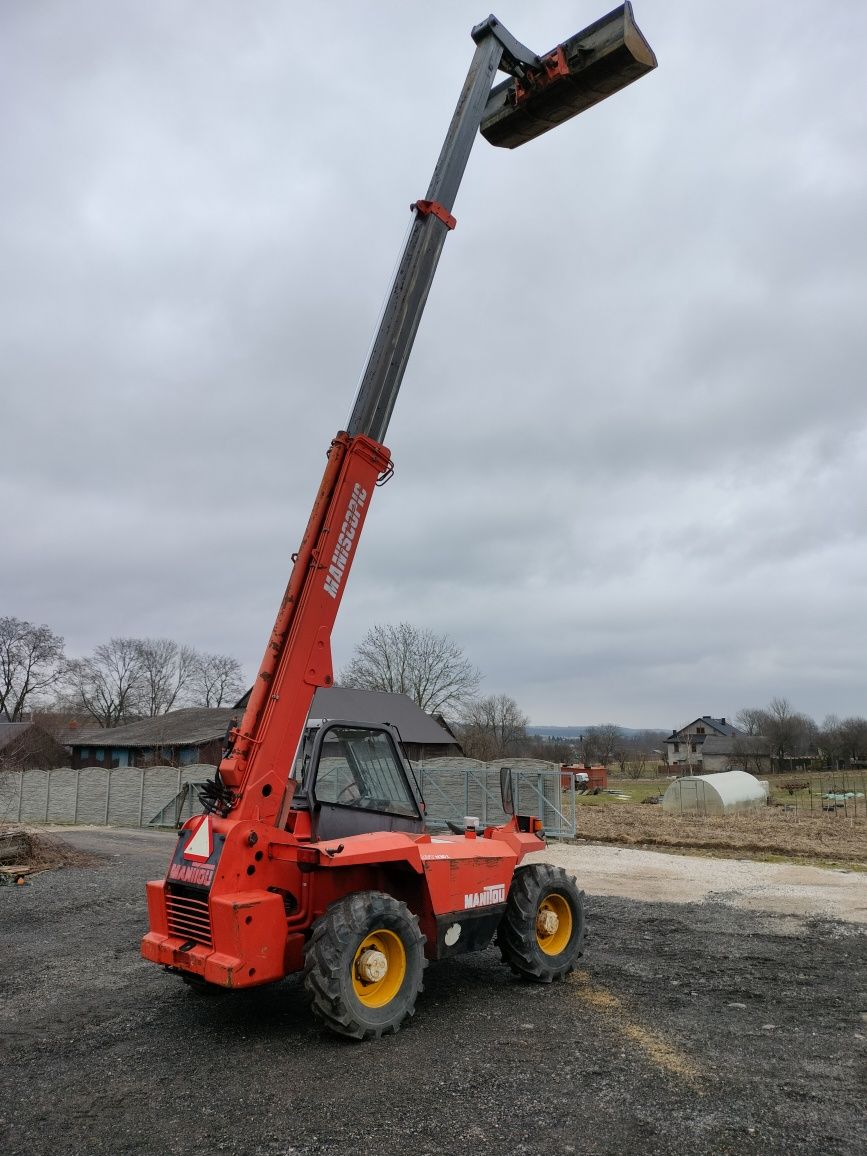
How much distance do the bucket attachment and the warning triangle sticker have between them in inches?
248

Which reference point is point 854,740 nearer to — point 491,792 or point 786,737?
point 786,737

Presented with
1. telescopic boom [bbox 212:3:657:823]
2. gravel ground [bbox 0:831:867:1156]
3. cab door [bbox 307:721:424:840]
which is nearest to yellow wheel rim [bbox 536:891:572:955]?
gravel ground [bbox 0:831:867:1156]

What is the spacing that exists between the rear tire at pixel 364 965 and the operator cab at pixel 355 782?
2.66 ft

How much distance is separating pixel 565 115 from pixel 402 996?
7179 mm

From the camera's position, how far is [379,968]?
219 inches

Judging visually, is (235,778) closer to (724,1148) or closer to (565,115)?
(724,1148)

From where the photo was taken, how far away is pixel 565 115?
7.13m

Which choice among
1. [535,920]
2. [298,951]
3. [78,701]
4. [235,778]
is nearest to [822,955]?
[535,920]

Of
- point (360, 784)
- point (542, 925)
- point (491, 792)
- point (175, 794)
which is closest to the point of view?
point (360, 784)

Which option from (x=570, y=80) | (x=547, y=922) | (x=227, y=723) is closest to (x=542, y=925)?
(x=547, y=922)

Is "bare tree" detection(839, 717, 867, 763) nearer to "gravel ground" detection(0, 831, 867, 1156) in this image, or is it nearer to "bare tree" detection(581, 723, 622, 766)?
"bare tree" detection(581, 723, 622, 766)

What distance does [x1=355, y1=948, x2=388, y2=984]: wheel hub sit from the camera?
5500 millimetres

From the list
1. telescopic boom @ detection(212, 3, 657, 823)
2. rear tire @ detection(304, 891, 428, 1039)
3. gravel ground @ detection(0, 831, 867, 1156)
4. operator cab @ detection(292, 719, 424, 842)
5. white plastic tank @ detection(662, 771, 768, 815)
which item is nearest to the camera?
gravel ground @ detection(0, 831, 867, 1156)

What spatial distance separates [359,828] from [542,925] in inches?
81.7
